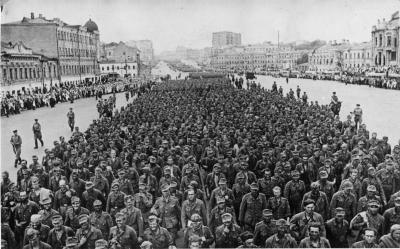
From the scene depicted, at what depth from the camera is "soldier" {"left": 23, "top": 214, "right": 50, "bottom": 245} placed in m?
4.94

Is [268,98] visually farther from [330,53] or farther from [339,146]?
[330,53]

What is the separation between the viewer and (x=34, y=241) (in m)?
4.66

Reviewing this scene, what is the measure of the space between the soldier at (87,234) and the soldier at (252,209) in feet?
6.13

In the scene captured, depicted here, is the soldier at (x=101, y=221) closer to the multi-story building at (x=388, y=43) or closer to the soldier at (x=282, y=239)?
the soldier at (x=282, y=239)

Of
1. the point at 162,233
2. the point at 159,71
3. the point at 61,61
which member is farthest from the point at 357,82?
the point at 159,71

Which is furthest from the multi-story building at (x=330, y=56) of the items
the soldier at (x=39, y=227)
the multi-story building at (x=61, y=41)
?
the soldier at (x=39, y=227)

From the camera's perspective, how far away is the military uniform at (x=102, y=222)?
535 centimetres

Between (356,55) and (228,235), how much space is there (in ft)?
223

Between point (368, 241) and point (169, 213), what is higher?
point (368, 241)

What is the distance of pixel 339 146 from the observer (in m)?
9.22

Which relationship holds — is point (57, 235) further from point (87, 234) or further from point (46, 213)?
point (46, 213)

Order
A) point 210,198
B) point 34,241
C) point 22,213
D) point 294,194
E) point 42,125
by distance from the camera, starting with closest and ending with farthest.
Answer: point 34,241 → point 22,213 → point 294,194 → point 210,198 → point 42,125

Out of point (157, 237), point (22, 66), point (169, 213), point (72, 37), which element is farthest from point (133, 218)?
point (72, 37)

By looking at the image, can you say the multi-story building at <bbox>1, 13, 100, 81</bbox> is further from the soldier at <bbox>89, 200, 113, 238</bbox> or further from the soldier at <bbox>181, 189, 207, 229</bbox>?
the soldier at <bbox>181, 189, 207, 229</bbox>
